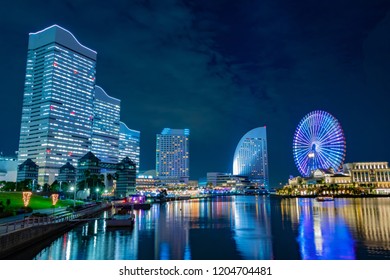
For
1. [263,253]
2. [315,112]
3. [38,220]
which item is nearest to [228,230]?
[263,253]

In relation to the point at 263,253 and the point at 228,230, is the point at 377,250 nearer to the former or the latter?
the point at 263,253

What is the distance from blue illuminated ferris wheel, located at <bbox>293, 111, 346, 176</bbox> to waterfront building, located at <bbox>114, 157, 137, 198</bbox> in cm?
9092

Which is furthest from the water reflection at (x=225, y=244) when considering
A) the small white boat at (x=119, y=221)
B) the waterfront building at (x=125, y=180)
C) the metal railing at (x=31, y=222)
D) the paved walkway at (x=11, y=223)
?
the waterfront building at (x=125, y=180)

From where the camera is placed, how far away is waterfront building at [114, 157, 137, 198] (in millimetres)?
178500

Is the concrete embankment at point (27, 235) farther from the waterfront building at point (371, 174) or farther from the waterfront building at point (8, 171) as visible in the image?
the waterfront building at point (371, 174)

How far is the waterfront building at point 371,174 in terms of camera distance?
189 m

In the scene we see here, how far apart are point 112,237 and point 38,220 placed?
341 inches

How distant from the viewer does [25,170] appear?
15012 cm

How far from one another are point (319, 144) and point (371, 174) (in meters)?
76.3

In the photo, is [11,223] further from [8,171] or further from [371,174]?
[371,174]

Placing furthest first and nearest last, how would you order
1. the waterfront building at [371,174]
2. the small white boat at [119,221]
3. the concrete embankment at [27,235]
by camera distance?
the waterfront building at [371,174]
the small white boat at [119,221]
the concrete embankment at [27,235]

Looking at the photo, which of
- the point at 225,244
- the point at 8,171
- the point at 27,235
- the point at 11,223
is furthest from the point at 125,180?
the point at 11,223

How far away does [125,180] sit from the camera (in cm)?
18100

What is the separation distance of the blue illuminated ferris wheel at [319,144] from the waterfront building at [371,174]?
59335 mm
